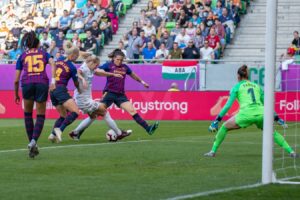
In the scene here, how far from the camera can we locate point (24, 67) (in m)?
16.5

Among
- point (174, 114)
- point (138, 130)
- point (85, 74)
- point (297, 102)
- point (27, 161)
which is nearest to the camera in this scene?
point (27, 161)

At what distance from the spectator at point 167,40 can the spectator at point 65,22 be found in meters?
5.28

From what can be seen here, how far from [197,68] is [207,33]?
2416 mm

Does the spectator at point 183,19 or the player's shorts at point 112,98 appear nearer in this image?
the player's shorts at point 112,98

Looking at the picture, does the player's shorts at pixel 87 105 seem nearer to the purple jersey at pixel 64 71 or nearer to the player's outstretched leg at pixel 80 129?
the player's outstretched leg at pixel 80 129

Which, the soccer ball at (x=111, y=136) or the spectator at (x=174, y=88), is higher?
the soccer ball at (x=111, y=136)

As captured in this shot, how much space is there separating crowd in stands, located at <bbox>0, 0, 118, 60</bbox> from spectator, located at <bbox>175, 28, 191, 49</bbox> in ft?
11.6

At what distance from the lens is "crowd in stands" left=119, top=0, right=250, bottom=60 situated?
34.1 metres

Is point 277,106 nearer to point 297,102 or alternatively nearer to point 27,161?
point 297,102

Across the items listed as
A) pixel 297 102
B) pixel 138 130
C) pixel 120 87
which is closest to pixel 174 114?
pixel 297 102

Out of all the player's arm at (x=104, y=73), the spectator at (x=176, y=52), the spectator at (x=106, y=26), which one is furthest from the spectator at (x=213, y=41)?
the player's arm at (x=104, y=73)

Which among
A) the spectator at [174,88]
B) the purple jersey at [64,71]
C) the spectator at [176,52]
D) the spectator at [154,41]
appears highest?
Result: the purple jersey at [64,71]

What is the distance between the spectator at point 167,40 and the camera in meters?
35.3

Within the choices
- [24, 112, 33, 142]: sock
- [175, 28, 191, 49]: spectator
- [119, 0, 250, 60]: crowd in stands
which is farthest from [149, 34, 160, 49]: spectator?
[24, 112, 33, 142]: sock
